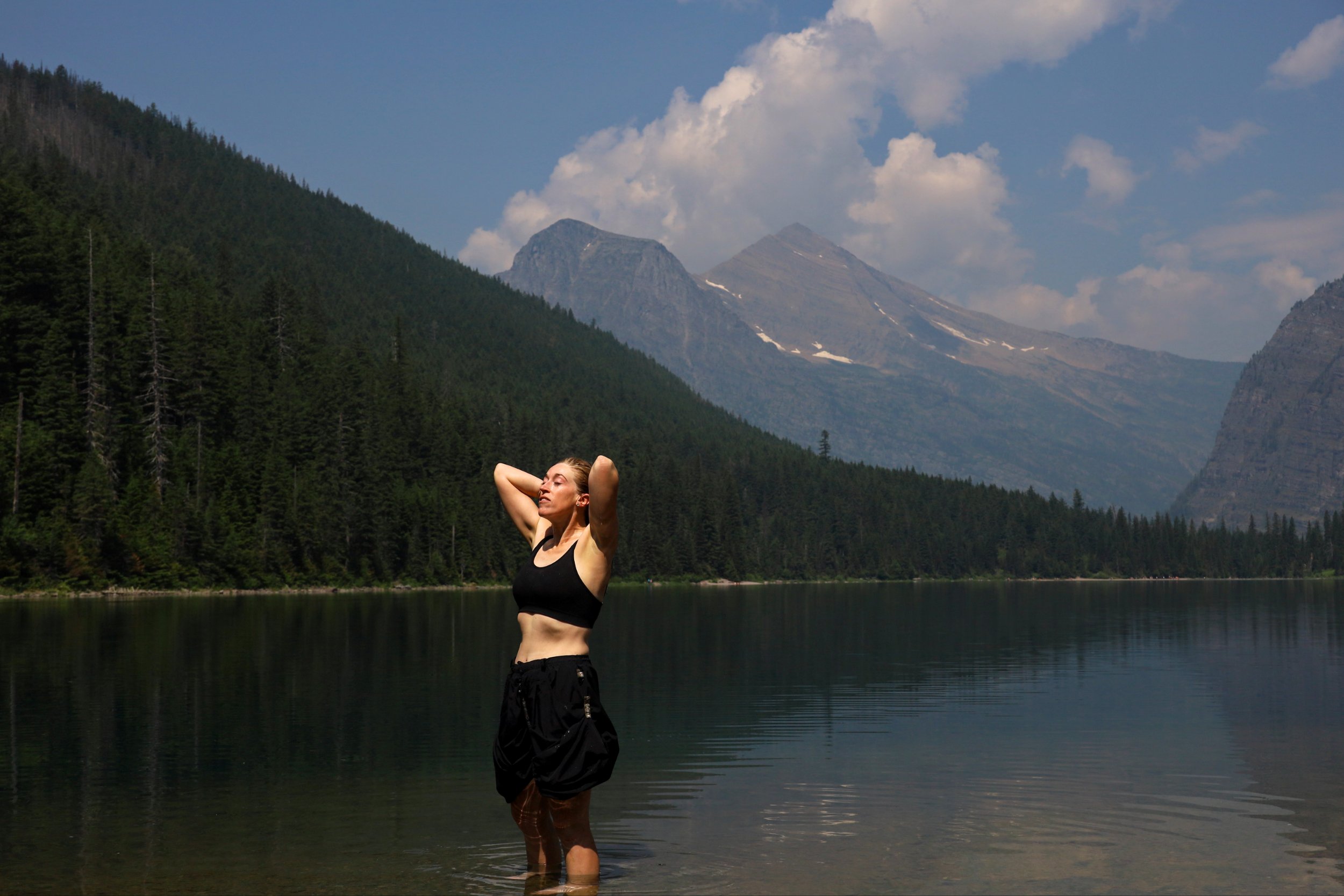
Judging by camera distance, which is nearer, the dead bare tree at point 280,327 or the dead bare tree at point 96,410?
the dead bare tree at point 96,410

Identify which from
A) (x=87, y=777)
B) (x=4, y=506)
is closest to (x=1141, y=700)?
(x=87, y=777)

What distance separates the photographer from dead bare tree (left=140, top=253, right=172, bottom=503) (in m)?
92.9

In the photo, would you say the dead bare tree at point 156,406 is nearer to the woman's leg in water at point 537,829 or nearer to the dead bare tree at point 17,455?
the dead bare tree at point 17,455

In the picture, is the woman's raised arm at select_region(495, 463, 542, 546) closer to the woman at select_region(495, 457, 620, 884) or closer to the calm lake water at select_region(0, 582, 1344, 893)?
the woman at select_region(495, 457, 620, 884)

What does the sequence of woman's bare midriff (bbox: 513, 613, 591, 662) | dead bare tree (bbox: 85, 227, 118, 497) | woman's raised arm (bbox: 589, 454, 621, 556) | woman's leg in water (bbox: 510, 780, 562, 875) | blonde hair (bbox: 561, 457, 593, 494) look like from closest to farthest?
woman's raised arm (bbox: 589, 454, 621, 556) < woman's bare midriff (bbox: 513, 613, 591, 662) < blonde hair (bbox: 561, 457, 593, 494) < woman's leg in water (bbox: 510, 780, 562, 875) < dead bare tree (bbox: 85, 227, 118, 497)

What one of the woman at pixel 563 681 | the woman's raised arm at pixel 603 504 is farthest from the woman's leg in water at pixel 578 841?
the woman's raised arm at pixel 603 504

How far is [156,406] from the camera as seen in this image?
309ft

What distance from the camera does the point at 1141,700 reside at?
1094 inches

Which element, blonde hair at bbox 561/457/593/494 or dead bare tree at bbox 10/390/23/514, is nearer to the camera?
blonde hair at bbox 561/457/593/494

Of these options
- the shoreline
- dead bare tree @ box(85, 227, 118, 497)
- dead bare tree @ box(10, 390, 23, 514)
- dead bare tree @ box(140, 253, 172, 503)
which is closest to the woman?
the shoreline

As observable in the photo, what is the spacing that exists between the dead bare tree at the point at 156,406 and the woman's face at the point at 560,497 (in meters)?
87.7

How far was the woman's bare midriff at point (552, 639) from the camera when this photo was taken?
9.57 meters

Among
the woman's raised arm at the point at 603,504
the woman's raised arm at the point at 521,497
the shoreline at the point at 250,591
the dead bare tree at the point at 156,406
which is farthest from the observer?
the dead bare tree at the point at 156,406

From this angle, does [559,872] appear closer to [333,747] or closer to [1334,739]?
[333,747]
